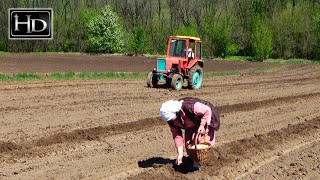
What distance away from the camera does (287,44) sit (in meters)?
66.8

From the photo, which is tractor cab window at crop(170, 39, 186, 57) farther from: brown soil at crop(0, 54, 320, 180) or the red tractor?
brown soil at crop(0, 54, 320, 180)

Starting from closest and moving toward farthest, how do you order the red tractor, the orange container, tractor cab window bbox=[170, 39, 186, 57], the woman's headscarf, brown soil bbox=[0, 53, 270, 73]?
the woman's headscarf < the orange container < the red tractor < tractor cab window bbox=[170, 39, 186, 57] < brown soil bbox=[0, 53, 270, 73]

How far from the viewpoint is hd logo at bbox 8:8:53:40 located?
14320 mm

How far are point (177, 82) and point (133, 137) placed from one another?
383 inches

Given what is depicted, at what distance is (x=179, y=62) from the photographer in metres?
20.9

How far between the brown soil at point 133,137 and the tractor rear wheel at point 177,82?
709 millimetres

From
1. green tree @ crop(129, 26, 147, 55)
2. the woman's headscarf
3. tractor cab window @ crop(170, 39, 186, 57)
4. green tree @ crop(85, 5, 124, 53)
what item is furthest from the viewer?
green tree @ crop(85, 5, 124, 53)

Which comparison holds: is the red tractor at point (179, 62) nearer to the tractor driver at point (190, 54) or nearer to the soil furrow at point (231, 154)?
the tractor driver at point (190, 54)

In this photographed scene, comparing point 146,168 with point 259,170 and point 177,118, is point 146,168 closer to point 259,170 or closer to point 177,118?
point 177,118

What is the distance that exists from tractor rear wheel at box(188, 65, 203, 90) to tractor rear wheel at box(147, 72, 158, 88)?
1478 millimetres

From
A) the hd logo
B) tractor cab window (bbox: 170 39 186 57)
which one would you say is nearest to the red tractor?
tractor cab window (bbox: 170 39 186 57)

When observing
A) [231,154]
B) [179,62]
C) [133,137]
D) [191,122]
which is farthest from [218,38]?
[191,122]

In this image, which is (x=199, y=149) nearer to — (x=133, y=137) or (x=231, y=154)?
(x=231, y=154)

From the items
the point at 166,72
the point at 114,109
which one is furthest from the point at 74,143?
the point at 166,72
